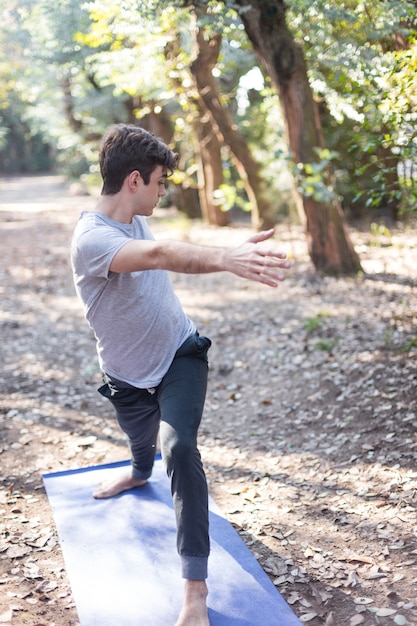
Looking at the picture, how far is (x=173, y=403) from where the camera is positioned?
269 cm

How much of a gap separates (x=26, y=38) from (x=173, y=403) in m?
12.6

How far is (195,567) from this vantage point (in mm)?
2576

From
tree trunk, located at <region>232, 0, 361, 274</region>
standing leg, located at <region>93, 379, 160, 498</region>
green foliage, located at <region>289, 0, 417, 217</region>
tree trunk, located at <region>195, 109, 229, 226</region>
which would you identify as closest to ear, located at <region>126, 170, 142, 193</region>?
standing leg, located at <region>93, 379, 160, 498</region>

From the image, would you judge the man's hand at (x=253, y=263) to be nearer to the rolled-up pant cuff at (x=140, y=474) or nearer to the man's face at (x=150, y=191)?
the man's face at (x=150, y=191)

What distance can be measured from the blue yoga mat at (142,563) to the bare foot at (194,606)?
0.10 meters

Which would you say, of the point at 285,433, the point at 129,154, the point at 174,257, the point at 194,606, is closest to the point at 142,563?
the point at 194,606

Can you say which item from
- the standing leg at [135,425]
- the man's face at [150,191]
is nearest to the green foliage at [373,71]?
the man's face at [150,191]

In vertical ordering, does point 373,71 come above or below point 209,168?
above

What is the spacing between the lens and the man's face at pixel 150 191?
9.00 ft

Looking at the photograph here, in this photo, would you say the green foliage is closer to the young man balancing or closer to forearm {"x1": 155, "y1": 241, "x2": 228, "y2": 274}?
the young man balancing

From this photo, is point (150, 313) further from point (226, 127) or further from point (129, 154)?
point (226, 127)

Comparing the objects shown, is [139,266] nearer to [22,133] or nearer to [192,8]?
[192,8]

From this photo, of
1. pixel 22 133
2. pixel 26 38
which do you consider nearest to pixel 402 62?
pixel 26 38

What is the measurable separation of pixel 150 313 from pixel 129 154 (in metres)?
0.67
